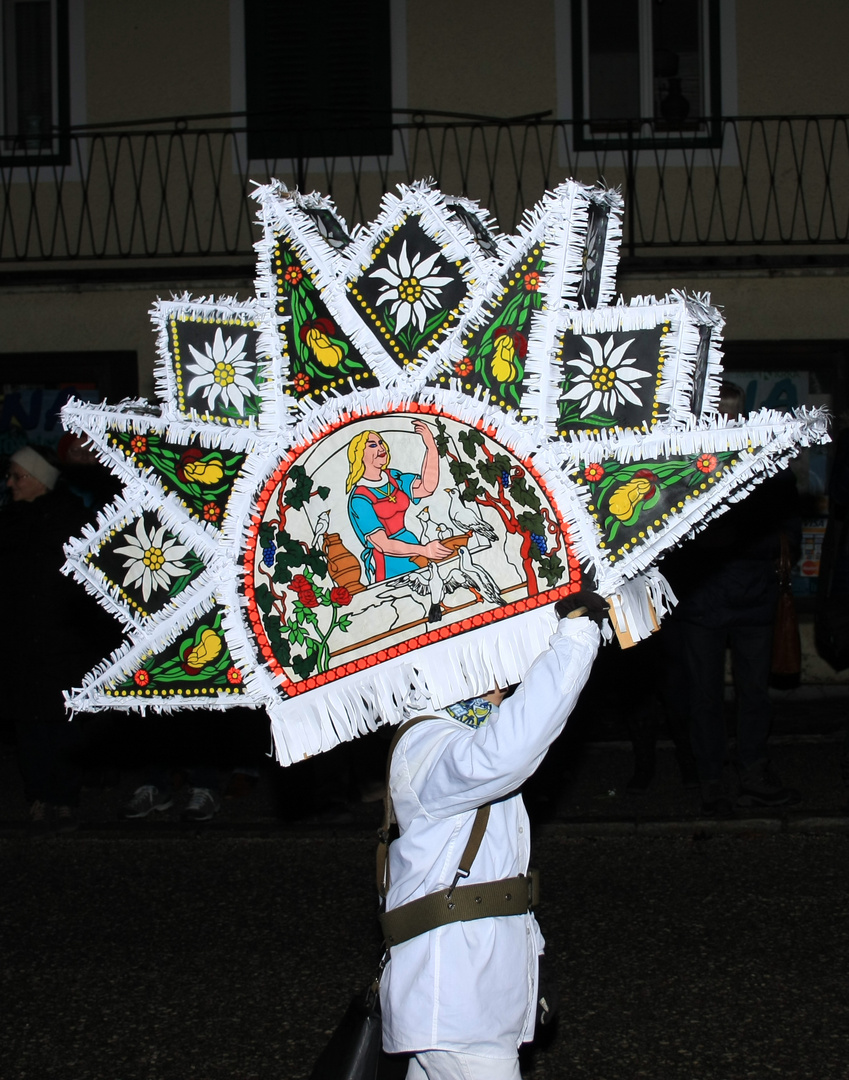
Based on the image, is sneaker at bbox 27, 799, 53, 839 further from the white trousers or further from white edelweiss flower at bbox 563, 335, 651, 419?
white edelweiss flower at bbox 563, 335, 651, 419

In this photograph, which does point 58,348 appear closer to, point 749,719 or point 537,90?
point 537,90

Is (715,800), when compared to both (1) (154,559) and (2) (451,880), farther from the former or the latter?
(1) (154,559)

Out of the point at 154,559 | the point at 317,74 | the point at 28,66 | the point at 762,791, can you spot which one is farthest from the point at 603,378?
the point at 28,66

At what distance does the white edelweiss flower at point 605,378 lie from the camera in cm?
241

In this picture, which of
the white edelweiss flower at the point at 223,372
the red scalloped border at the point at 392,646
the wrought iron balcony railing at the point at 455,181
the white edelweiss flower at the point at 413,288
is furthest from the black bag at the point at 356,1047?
the wrought iron balcony railing at the point at 455,181

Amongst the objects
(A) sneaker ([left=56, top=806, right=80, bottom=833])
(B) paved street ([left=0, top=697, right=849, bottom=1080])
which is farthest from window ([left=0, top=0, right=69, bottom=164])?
(A) sneaker ([left=56, top=806, right=80, bottom=833])

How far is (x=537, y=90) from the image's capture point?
406 inches

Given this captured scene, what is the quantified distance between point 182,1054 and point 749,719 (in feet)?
11.5

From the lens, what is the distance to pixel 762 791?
6.57 metres

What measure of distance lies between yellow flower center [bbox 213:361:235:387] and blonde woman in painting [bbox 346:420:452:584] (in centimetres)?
31

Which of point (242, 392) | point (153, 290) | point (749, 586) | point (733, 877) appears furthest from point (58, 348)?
point (242, 392)

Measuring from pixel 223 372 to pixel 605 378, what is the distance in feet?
2.67

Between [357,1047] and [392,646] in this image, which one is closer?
[392,646]

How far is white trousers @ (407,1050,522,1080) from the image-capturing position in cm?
260
